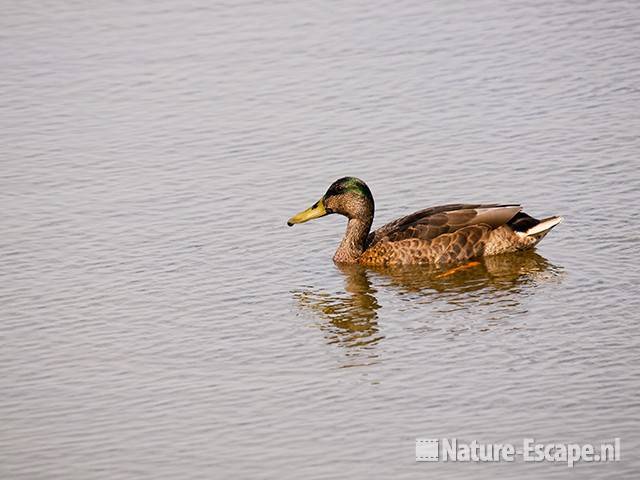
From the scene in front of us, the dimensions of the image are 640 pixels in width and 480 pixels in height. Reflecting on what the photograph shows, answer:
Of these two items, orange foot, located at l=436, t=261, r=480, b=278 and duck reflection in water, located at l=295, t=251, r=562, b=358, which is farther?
orange foot, located at l=436, t=261, r=480, b=278

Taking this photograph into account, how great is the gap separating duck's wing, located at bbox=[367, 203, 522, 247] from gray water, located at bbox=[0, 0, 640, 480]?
43cm

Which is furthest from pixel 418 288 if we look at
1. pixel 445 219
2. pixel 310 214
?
→ pixel 310 214

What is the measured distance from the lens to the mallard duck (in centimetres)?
1466

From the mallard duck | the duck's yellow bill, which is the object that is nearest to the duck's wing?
the mallard duck

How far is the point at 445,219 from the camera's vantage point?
48.3 ft

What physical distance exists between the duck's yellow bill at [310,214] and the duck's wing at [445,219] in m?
0.71

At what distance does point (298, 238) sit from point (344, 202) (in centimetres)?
73

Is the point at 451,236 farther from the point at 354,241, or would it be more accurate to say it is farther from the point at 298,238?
the point at 298,238

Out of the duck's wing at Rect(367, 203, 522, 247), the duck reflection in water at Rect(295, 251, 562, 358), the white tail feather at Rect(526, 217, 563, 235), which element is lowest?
the duck reflection in water at Rect(295, 251, 562, 358)

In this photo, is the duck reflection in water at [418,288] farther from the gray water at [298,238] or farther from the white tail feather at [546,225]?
the white tail feather at [546,225]

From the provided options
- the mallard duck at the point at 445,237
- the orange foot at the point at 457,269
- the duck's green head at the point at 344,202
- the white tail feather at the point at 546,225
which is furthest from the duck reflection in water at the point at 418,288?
the duck's green head at the point at 344,202

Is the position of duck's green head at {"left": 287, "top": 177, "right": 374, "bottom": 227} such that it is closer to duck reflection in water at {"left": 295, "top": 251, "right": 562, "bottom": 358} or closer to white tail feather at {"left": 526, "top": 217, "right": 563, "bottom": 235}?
duck reflection in water at {"left": 295, "top": 251, "right": 562, "bottom": 358}

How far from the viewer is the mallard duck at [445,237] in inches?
577

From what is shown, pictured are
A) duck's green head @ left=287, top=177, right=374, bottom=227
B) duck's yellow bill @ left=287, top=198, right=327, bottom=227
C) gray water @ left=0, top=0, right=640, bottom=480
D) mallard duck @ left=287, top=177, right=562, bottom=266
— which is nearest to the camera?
gray water @ left=0, top=0, right=640, bottom=480
